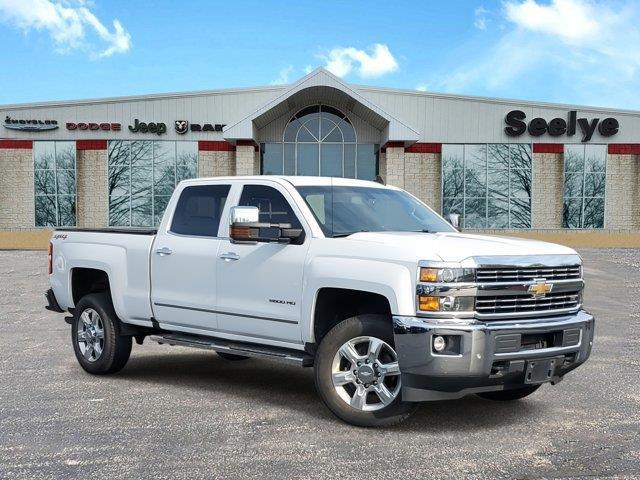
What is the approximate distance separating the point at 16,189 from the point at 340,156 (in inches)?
608

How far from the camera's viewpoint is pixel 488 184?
35.6 meters

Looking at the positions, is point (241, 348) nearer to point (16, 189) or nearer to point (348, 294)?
point (348, 294)

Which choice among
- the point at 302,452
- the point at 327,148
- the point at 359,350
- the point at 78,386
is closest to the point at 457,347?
the point at 359,350

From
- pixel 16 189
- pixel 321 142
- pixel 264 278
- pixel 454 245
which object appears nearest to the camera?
pixel 454 245

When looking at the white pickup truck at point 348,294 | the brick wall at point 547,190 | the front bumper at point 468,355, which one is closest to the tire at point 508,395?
the white pickup truck at point 348,294

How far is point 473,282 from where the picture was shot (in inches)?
210

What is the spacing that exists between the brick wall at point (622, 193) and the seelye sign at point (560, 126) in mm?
1512

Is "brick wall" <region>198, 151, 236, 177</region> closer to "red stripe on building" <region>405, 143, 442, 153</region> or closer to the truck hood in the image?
"red stripe on building" <region>405, 143, 442, 153</region>

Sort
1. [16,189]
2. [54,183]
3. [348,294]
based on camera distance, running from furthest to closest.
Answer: [16,189]
[54,183]
[348,294]

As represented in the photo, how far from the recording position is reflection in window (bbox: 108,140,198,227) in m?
34.9

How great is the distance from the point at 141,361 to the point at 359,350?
4.02 metres

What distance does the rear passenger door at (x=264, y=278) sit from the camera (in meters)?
6.25

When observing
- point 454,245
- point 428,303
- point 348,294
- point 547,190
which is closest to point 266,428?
point 348,294

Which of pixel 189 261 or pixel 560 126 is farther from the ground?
pixel 560 126
